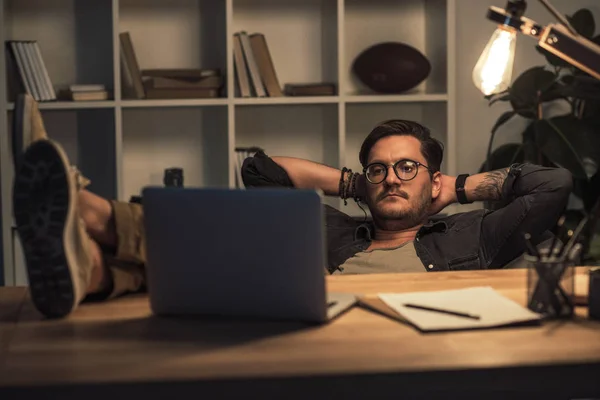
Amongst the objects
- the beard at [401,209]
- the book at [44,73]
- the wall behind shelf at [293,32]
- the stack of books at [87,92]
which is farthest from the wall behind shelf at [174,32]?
the beard at [401,209]

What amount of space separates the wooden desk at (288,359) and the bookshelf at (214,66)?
2.26 meters

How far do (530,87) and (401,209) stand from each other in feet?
4.26

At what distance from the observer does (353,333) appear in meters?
1.49

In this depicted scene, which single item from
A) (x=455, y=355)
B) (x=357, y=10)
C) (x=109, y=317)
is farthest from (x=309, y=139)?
(x=455, y=355)

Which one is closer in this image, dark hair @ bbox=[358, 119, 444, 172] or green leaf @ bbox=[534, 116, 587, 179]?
dark hair @ bbox=[358, 119, 444, 172]

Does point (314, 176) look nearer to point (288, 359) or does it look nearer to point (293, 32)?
point (293, 32)

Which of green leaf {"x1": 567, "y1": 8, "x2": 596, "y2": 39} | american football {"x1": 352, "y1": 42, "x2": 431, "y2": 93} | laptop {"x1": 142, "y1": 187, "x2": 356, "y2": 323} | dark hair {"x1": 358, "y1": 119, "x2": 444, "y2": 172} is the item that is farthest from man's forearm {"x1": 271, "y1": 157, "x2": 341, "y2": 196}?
green leaf {"x1": 567, "y1": 8, "x2": 596, "y2": 39}

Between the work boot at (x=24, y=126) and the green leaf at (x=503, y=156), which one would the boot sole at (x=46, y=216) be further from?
the green leaf at (x=503, y=156)

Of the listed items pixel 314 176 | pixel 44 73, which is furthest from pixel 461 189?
pixel 44 73

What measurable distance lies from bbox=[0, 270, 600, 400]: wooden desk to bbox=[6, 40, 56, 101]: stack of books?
219 centimetres

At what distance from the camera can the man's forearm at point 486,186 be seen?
8.80ft

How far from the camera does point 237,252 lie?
1.53 metres

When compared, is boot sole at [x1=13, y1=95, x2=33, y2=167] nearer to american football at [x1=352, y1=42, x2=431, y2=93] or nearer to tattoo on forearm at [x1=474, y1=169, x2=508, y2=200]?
tattoo on forearm at [x1=474, y1=169, x2=508, y2=200]

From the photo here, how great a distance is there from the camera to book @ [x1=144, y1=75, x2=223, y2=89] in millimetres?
3674
